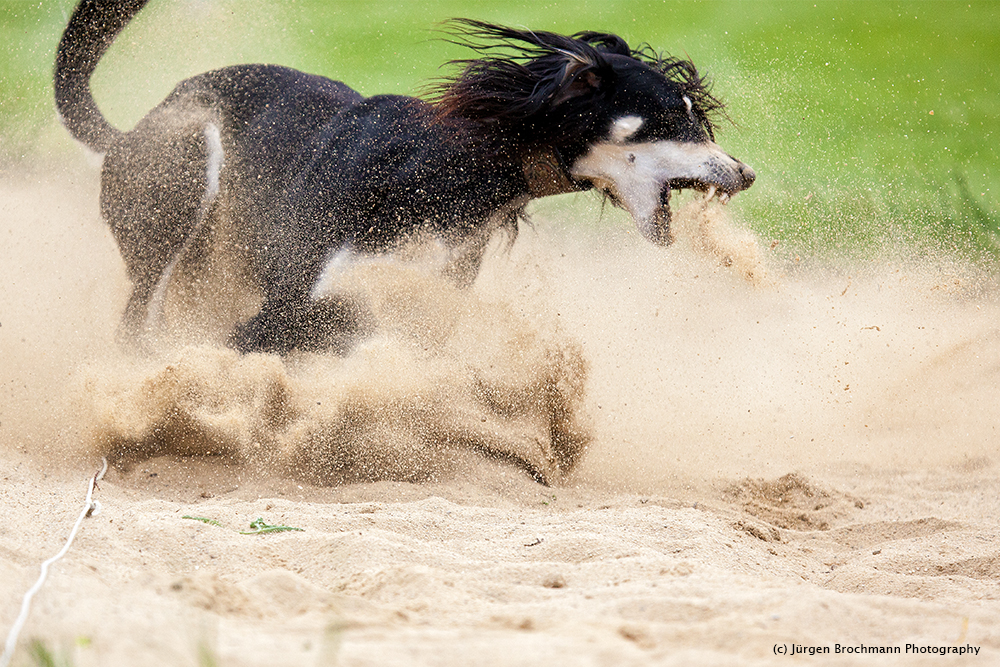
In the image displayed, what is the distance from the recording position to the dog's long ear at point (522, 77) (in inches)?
119

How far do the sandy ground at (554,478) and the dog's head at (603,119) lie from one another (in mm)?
561

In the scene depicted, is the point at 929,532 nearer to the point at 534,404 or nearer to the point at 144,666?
the point at 534,404

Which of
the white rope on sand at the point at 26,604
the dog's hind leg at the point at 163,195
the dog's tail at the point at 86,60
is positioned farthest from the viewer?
the dog's hind leg at the point at 163,195

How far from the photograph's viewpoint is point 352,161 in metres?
3.35

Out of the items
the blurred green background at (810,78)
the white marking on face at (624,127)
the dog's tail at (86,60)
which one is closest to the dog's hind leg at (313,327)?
the white marking on face at (624,127)

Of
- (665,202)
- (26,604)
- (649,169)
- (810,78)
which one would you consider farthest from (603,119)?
(810,78)

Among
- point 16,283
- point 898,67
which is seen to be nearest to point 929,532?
point 16,283

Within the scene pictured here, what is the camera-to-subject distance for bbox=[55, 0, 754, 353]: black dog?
305 cm

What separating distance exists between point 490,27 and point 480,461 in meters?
1.63

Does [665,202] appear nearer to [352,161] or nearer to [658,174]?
[658,174]

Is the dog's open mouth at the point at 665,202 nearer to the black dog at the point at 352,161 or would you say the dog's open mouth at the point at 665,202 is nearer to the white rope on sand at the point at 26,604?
the black dog at the point at 352,161

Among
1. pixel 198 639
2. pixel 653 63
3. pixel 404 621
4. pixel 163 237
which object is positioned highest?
pixel 653 63

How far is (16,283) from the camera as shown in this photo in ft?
13.6

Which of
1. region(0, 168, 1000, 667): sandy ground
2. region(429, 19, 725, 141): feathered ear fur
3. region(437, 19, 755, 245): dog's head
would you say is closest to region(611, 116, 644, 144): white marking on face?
region(437, 19, 755, 245): dog's head
